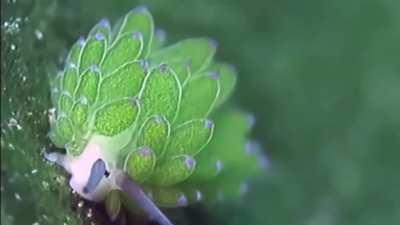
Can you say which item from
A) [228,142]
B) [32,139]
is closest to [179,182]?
[228,142]

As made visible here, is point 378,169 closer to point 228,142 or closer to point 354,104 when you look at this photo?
point 354,104

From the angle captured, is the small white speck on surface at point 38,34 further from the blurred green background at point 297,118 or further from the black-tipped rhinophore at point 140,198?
the black-tipped rhinophore at point 140,198

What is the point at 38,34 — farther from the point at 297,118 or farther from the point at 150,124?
the point at 297,118

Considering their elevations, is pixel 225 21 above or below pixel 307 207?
above

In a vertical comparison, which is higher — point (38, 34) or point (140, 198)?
point (38, 34)

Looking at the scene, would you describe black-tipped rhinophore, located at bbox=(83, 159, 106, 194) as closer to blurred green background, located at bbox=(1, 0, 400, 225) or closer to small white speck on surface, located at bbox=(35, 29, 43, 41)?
blurred green background, located at bbox=(1, 0, 400, 225)

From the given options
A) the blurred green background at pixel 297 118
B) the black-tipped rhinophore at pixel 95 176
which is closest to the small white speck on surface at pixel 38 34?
the blurred green background at pixel 297 118

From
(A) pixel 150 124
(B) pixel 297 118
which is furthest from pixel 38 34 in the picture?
(B) pixel 297 118
